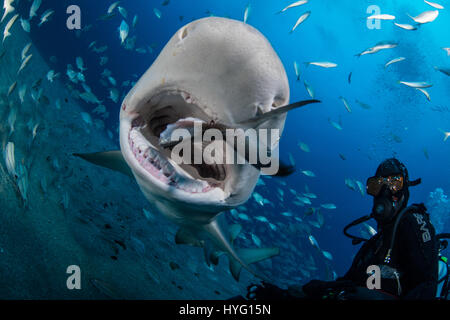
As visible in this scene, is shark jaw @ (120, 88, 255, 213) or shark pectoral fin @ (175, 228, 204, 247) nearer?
shark jaw @ (120, 88, 255, 213)

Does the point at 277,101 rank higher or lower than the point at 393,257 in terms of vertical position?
higher

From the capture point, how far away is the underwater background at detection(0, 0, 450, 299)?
347 centimetres

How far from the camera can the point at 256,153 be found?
3.38ft

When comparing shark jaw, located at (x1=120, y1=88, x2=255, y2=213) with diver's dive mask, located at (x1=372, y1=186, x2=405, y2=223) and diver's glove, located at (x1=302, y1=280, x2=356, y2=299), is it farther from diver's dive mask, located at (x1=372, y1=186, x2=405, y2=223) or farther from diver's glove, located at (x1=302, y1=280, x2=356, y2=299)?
diver's dive mask, located at (x1=372, y1=186, x2=405, y2=223)

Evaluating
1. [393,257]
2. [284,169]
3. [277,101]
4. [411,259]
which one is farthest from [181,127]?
[393,257]

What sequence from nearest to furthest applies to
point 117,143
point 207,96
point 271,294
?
1. point 207,96
2. point 271,294
3. point 117,143

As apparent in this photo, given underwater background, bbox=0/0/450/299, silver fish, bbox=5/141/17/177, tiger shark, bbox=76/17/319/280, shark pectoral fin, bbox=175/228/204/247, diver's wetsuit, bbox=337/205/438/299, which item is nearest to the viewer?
tiger shark, bbox=76/17/319/280

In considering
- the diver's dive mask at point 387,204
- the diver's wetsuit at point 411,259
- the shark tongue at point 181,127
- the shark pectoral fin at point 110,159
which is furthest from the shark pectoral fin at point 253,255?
the shark tongue at point 181,127

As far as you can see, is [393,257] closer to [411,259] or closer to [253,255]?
[411,259]

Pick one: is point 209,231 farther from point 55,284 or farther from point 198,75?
point 198,75

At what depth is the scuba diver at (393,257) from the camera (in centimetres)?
246

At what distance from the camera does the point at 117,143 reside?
19.3 metres

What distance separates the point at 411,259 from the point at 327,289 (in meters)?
0.85

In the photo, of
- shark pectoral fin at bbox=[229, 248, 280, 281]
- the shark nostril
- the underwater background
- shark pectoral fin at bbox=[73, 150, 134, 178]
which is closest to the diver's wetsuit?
shark pectoral fin at bbox=[229, 248, 280, 281]
